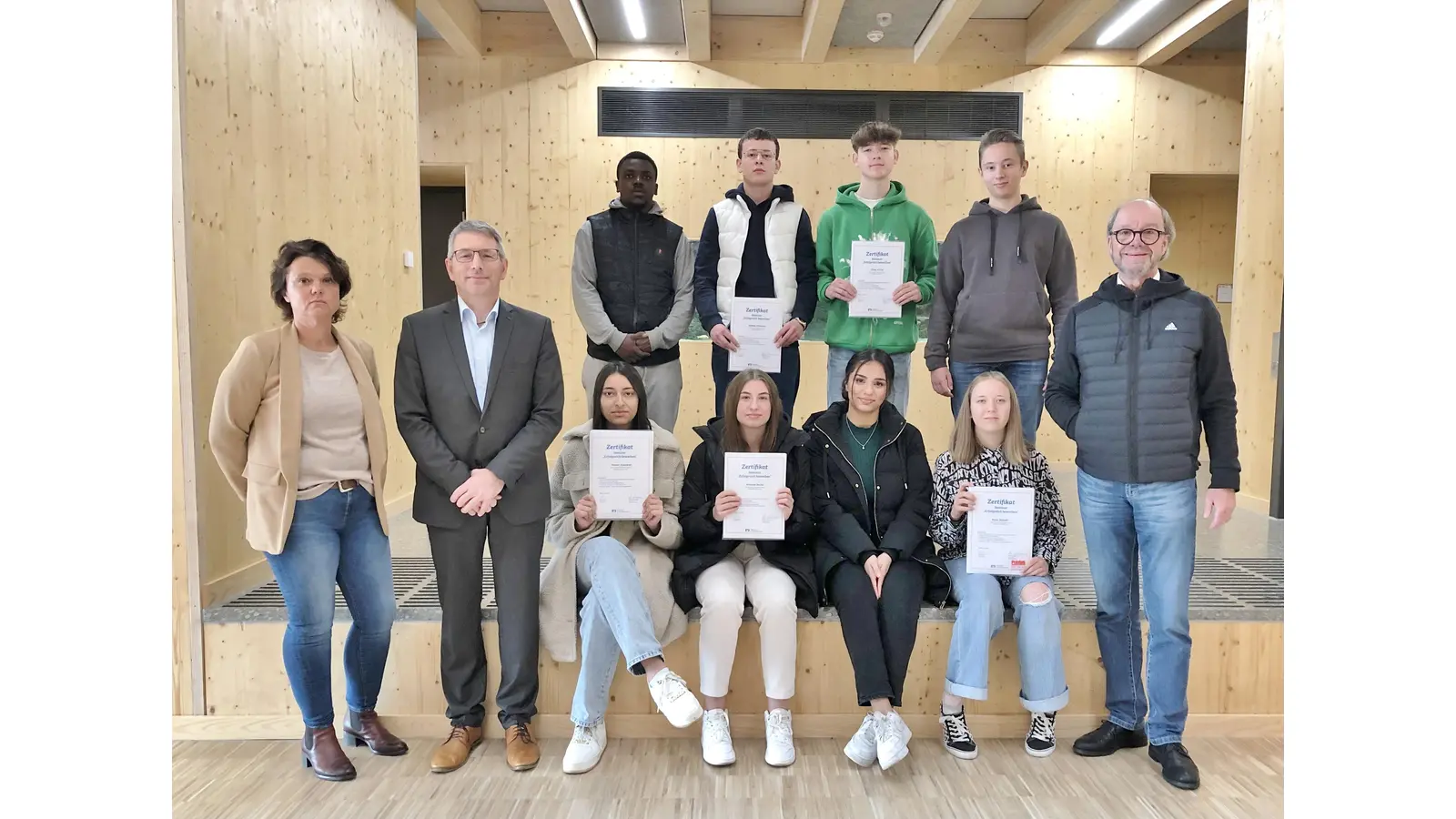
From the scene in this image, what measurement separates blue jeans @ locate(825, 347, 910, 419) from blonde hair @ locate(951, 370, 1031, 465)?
315 mm

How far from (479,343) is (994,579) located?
165cm

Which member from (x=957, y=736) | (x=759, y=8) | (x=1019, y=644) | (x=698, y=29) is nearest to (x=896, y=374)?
(x=1019, y=644)

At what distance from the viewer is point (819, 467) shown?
2.60 meters

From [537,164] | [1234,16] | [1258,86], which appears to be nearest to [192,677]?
[537,164]

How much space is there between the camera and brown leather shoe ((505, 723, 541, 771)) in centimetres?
235

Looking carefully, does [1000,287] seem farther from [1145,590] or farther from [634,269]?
[634,269]

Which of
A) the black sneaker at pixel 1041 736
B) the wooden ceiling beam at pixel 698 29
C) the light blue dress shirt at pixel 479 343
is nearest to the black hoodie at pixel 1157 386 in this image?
the black sneaker at pixel 1041 736

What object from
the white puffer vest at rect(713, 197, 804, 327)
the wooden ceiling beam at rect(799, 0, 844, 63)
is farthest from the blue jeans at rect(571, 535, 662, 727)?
the wooden ceiling beam at rect(799, 0, 844, 63)

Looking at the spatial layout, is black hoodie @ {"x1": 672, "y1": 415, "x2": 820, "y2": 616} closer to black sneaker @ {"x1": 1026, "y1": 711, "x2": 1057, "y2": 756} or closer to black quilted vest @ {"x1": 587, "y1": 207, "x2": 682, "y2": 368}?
black quilted vest @ {"x1": 587, "y1": 207, "x2": 682, "y2": 368}

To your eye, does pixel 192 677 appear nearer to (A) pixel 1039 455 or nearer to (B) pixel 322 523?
(B) pixel 322 523

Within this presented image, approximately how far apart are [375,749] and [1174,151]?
21.8 feet

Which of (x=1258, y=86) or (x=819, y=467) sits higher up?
(x=1258, y=86)
